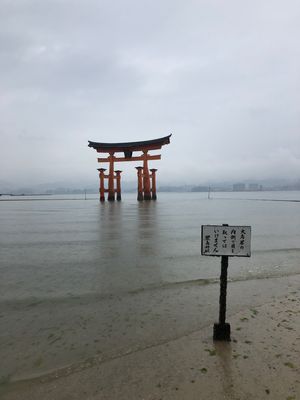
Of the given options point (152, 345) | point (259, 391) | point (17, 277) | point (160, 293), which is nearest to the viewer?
point (259, 391)

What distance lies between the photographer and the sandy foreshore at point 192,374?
8.32 feet

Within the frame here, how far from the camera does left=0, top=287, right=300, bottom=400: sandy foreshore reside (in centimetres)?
254

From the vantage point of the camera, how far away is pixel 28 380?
9.21 ft

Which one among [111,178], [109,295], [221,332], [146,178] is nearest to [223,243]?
[221,332]

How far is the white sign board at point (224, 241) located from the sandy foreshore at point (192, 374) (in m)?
1.05

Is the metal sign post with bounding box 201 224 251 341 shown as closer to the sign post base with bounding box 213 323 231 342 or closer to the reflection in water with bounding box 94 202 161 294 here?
the sign post base with bounding box 213 323 231 342

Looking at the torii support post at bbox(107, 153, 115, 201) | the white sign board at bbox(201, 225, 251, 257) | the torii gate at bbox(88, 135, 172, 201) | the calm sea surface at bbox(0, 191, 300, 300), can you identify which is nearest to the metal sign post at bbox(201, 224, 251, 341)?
the white sign board at bbox(201, 225, 251, 257)

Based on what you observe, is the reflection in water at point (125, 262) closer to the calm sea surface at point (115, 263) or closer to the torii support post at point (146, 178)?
the calm sea surface at point (115, 263)

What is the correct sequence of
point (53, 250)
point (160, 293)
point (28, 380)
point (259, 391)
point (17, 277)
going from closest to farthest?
1. point (259, 391)
2. point (28, 380)
3. point (160, 293)
4. point (17, 277)
5. point (53, 250)

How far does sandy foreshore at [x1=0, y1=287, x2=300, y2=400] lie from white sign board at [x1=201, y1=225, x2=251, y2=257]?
1052mm

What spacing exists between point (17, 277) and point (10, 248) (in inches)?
153

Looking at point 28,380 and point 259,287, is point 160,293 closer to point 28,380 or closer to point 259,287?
point 259,287

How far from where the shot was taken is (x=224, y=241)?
11.2ft

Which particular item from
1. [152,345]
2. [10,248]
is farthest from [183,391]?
[10,248]
